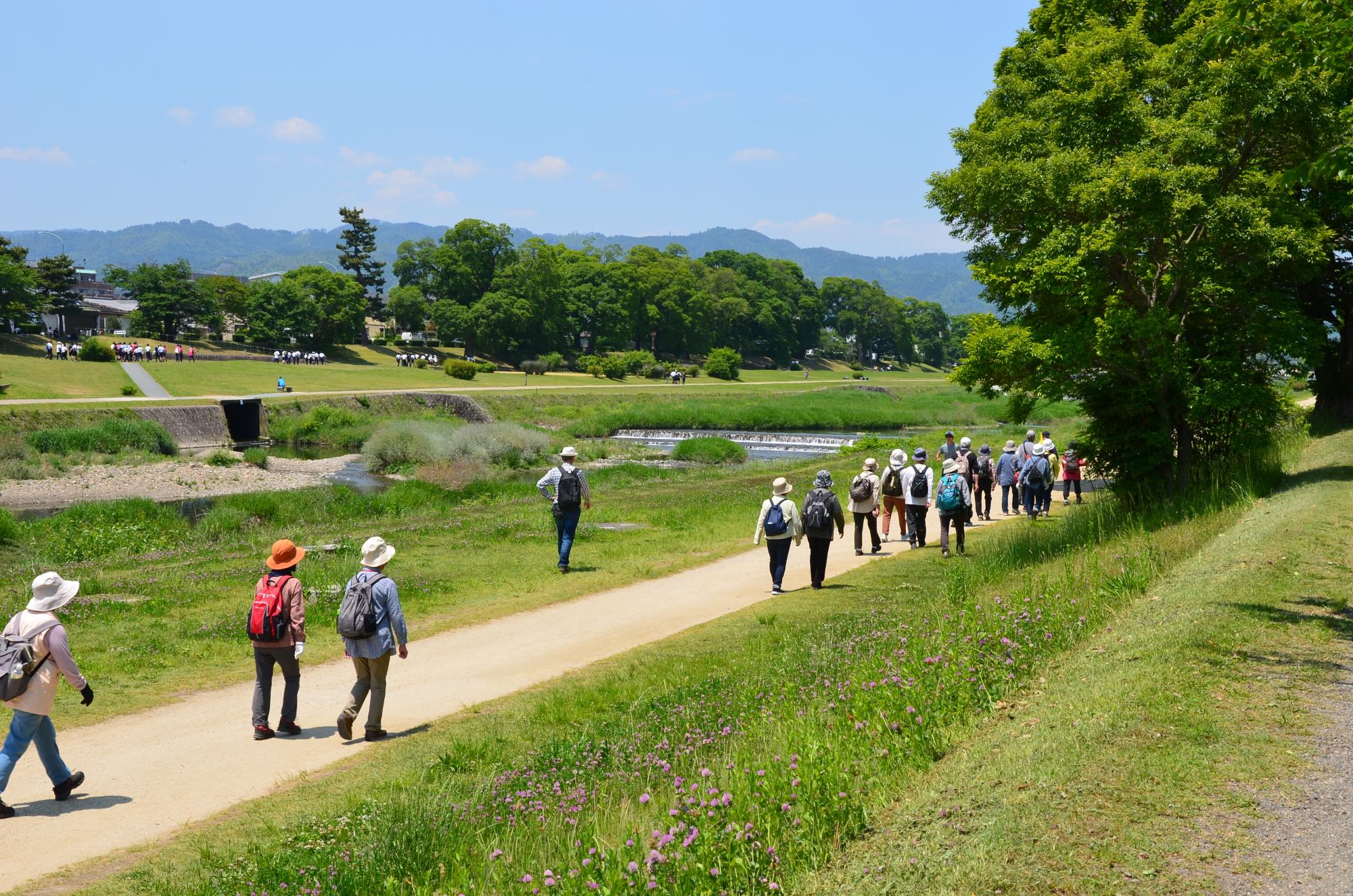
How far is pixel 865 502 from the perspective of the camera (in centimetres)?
1891

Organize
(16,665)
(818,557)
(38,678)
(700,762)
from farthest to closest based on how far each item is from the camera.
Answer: (818,557), (38,678), (16,665), (700,762)

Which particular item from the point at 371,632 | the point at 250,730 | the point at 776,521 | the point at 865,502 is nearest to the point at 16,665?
the point at 250,730

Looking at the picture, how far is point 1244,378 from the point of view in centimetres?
1917

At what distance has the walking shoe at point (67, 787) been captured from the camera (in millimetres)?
8086

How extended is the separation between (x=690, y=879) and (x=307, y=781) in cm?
423

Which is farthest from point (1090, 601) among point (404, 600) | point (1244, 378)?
point (1244, 378)

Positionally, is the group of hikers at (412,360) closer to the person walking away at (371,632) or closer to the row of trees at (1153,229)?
the row of trees at (1153,229)

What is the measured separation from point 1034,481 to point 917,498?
13.2 ft

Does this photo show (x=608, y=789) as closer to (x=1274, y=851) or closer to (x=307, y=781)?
(x=307, y=781)

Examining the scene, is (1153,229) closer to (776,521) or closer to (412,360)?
(776,521)

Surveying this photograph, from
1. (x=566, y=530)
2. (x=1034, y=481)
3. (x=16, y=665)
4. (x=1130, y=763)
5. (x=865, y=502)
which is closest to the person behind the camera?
(x=1130, y=763)

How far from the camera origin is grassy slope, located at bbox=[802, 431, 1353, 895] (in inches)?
204

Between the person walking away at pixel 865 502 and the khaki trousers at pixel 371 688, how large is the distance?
1086cm

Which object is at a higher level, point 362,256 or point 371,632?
point 362,256
